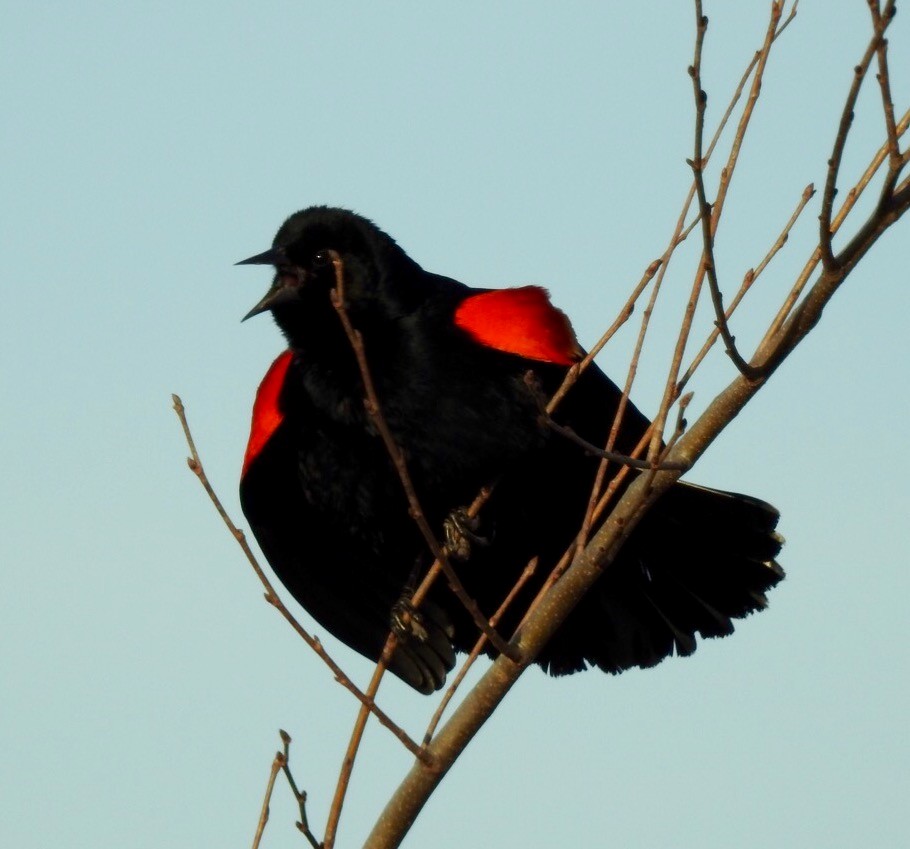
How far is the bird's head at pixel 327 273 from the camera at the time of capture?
4426mm

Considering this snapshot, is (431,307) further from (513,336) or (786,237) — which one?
(786,237)

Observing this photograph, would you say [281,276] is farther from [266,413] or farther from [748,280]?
[748,280]

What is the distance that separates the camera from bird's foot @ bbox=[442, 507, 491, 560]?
417 centimetres

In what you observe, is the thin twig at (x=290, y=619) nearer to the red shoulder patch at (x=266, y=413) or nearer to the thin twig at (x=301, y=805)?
the thin twig at (x=301, y=805)

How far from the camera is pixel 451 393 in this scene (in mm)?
4070

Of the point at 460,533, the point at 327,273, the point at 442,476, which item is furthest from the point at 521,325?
the point at 327,273

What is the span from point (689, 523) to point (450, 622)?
862mm

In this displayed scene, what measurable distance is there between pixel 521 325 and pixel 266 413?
94cm

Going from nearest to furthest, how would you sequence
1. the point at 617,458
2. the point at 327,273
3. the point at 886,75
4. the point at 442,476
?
the point at 886,75, the point at 617,458, the point at 442,476, the point at 327,273

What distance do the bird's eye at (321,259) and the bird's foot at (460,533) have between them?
1.01 m

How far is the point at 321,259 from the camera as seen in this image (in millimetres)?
4578

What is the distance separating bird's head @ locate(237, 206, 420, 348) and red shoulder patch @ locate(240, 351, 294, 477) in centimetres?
14

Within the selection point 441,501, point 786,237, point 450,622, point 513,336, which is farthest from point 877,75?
point 450,622

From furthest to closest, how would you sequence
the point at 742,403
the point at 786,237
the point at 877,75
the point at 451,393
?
the point at 451,393
the point at 786,237
the point at 742,403
the point at 877,75
